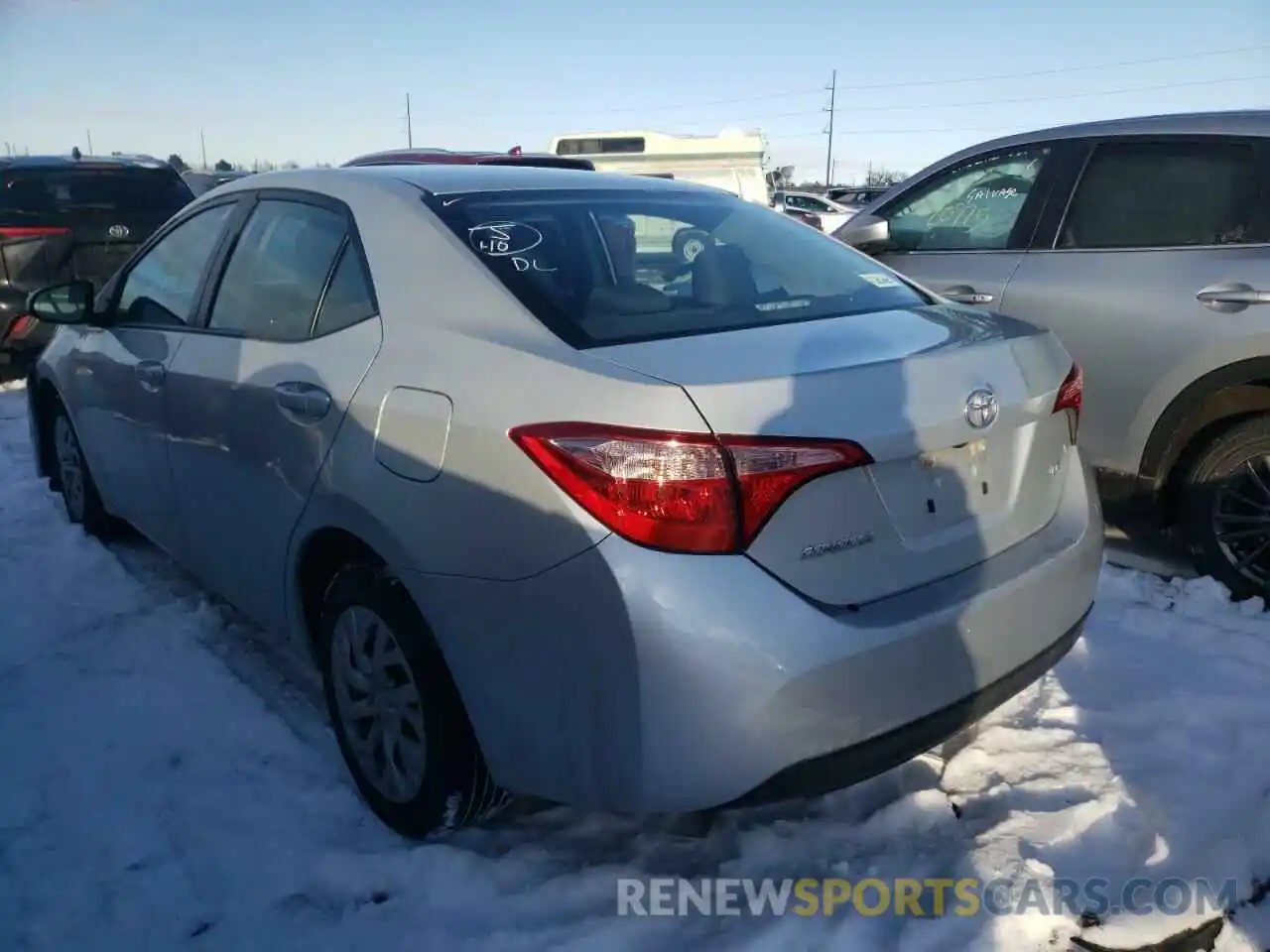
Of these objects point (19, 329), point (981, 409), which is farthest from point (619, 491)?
point (19, 329)

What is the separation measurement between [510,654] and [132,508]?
2.49m

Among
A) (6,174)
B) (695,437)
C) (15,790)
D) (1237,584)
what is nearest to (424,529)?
(695,437)

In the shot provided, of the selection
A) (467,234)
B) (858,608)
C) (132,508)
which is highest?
(467,234)

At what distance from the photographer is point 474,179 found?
2.86m

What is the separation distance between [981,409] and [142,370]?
9.03ft

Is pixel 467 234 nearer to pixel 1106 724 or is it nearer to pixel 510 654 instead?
pixel 510 654

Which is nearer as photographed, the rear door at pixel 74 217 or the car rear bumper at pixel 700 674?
the car rear bumper at pixel 700 674

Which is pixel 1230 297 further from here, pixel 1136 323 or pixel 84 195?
pixel 84 195

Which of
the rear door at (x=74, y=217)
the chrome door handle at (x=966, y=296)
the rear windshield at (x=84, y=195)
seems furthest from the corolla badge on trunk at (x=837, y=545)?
the rear windshield at (x=84, y=195)

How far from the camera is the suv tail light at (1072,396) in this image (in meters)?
2.48

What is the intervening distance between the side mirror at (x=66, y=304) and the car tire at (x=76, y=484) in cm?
58

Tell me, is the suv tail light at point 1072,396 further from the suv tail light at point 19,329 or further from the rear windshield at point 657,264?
the suv tail light at point 19,329

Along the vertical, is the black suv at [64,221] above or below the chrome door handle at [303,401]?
above

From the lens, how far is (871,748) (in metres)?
2.02
